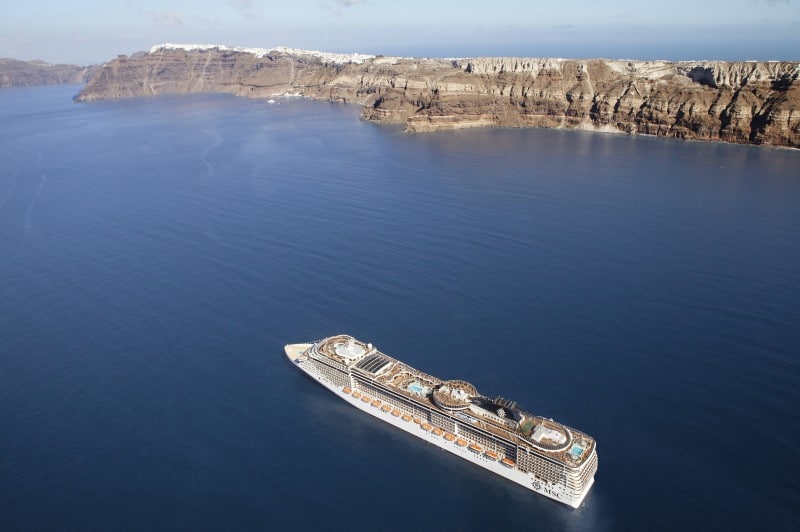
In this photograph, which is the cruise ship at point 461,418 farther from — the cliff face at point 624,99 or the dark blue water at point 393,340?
the cliff face at point 624,99

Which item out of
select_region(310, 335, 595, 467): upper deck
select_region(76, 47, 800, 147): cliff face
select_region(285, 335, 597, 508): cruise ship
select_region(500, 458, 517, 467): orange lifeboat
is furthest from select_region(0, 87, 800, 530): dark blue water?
select_region(76, 47, 800, 147): cliff face

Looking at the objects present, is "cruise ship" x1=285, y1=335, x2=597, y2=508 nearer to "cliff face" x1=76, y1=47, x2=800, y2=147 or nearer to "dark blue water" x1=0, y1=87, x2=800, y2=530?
"dark blue water" x1=0, y1=87, x2=800, y2=530

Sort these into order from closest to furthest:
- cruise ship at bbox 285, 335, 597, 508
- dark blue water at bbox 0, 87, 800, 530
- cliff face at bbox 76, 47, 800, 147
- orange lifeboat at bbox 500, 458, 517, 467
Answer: cruise ship at bbox 285, 335, 597, 508, dark blue water at bbox 0, 87, 800, 530, orange lifeboat at bbox 500, 458, 517, 467, cliff face at bbox 76, 47, 800, 147

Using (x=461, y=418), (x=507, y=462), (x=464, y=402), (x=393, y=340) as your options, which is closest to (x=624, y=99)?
(x=393, y=340)

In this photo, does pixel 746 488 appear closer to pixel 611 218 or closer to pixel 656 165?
pixel 611 218

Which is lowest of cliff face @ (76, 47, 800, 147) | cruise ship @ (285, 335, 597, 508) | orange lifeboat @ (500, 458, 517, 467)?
orange lifeboat @ (500, 458, 517, 467)

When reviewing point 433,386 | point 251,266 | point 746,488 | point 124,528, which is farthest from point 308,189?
point 746,488
